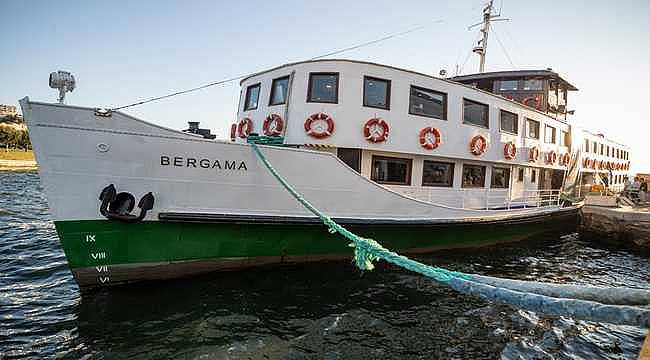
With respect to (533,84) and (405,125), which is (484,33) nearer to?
(533,84)

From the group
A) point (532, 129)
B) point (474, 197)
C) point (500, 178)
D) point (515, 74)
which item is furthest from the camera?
point (515, 74)

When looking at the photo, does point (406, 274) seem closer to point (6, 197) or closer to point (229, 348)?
point (229, 348)

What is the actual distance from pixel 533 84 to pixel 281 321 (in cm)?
1313

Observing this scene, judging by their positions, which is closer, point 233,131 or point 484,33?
point 233,131

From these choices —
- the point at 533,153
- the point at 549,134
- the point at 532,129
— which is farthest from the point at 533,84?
the point at 533,153

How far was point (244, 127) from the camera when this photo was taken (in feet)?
29.0

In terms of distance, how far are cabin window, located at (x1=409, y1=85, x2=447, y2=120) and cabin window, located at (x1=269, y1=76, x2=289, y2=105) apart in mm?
2965

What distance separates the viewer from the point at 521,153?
35.6 feet

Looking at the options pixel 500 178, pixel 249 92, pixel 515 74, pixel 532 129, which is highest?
pixel 515 74

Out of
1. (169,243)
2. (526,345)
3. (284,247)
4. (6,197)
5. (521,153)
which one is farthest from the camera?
(6,197)

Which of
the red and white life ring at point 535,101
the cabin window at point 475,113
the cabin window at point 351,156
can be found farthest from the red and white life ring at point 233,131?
the red and white life ring at point 535,101

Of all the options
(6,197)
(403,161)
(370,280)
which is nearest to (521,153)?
(403,161)

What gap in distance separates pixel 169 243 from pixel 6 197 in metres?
17.7

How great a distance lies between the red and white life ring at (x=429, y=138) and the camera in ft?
26.5
